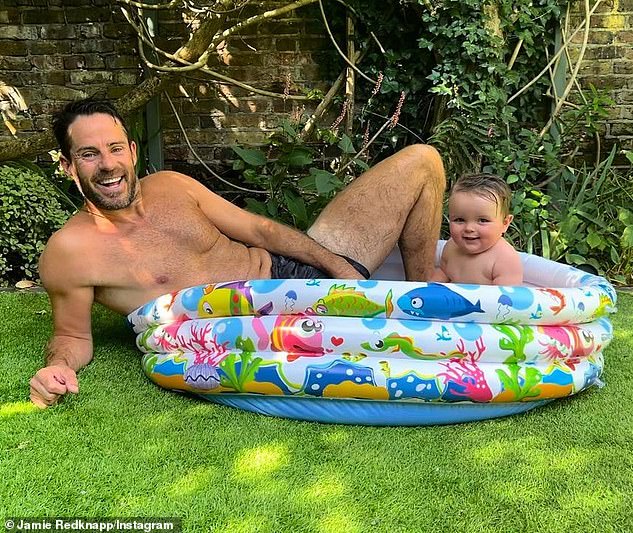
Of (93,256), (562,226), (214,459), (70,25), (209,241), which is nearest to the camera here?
(214,459)

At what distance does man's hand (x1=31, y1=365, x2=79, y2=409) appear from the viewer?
6.75ft

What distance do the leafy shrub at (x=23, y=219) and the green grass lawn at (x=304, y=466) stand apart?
1.64 m

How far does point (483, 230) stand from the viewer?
2537 millimetres

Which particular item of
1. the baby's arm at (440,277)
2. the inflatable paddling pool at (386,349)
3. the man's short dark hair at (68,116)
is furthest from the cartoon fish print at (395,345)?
the man's short dark hair at (68,116)

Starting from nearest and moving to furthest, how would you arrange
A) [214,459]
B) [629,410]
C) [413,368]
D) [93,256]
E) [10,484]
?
[10,484] < [214,459] < [413,368] < [629,410] < [93,256]

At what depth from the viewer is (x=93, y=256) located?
227 cm

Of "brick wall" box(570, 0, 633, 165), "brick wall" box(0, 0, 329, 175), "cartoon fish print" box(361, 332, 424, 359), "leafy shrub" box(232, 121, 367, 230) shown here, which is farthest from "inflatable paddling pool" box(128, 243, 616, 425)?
"brick wall" box(570, 0, 633, 165)

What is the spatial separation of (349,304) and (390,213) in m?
0.80

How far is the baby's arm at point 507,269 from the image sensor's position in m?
2.52

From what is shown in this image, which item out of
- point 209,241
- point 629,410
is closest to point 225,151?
point 209,241

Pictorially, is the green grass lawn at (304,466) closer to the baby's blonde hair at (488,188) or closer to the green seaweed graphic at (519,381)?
the green seaweed graphic at (519,381)

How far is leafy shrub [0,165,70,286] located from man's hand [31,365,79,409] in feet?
5.94

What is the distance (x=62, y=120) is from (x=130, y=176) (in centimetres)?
32

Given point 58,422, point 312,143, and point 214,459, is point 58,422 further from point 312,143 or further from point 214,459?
point 312,143
